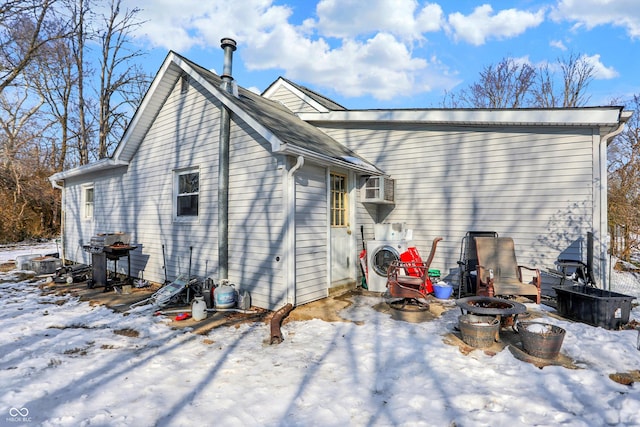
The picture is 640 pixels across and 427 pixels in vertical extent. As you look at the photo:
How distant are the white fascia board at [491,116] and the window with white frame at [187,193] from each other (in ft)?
10.3


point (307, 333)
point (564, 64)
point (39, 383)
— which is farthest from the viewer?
point (564, 64)

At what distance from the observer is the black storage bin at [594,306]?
13.5 ft

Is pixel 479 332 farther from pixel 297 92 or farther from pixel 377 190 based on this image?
pixel 297 92

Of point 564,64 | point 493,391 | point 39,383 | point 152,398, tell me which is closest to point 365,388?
point 493,391

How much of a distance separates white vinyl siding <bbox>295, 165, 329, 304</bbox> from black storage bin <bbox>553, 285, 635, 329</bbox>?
11.8 feet

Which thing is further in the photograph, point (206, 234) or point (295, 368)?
point (206, 234)

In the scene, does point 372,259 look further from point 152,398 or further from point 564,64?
point 564,64

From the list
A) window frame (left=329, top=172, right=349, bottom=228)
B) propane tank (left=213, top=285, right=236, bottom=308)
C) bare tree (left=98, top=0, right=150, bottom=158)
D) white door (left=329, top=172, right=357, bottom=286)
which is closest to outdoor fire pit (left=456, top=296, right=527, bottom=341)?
white door (left=329, top=172, right=357, bottom=286)

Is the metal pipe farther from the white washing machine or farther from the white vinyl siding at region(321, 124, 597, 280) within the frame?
the white vinyl siding at region(321, 124, 597, 280)

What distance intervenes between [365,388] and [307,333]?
1.46 m

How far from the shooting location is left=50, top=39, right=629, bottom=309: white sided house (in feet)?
17.5

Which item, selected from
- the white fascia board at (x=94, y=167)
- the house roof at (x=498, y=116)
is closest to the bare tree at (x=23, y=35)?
the white fascia board at (x=94, y=167)

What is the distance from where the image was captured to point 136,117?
7.40 metres

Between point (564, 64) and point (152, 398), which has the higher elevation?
point (564, 64)
